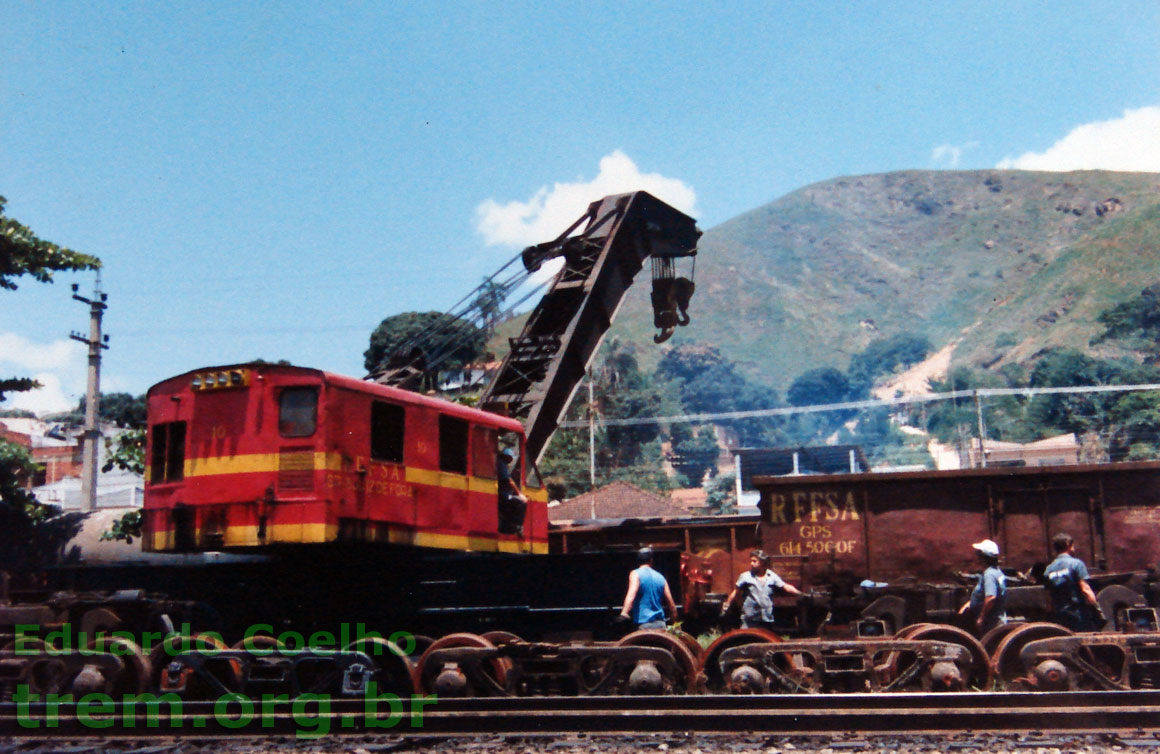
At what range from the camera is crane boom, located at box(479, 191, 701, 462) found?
52.7ft

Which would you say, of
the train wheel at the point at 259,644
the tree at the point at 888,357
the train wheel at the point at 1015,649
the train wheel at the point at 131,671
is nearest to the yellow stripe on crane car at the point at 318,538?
the train wheel at the point at 259,644

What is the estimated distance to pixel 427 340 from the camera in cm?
1667

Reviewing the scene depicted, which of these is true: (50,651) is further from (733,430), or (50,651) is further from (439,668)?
(733,430)

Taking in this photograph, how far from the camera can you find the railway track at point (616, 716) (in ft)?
23.4

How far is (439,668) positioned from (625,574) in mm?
2879

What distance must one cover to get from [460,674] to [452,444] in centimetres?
308

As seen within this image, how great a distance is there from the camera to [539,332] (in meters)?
16.8

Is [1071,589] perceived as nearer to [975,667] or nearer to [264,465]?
[975,667]

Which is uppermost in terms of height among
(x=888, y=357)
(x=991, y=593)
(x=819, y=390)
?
(x=888, y=357)

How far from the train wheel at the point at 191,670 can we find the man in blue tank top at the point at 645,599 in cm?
368

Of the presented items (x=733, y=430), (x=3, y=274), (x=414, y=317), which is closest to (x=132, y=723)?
(x=3, y=274)

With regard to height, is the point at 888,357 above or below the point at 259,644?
above

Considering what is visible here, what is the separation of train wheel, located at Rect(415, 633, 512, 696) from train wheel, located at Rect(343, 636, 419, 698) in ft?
0.47

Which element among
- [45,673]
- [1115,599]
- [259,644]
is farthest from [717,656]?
[45,673]
